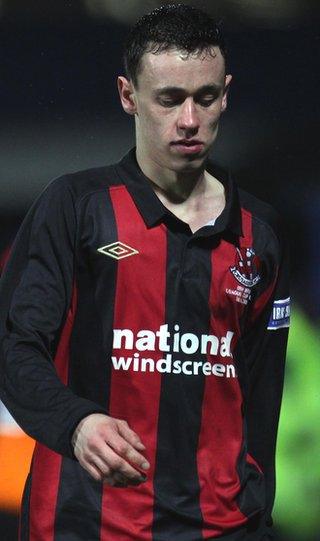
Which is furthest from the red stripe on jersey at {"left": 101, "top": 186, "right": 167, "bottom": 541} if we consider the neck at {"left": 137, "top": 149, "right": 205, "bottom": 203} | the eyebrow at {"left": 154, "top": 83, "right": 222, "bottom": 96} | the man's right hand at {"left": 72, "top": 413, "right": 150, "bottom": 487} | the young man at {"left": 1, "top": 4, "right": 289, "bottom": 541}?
the man's right hand at {"left": 72, "top": 413, "right": 150, "bottom": 487}

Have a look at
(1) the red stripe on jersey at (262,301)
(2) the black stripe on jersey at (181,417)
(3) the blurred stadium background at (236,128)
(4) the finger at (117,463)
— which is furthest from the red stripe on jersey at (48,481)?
(3) the blurred stadium background at (236,128)

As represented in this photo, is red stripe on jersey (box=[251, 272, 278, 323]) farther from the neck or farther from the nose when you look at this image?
the nose

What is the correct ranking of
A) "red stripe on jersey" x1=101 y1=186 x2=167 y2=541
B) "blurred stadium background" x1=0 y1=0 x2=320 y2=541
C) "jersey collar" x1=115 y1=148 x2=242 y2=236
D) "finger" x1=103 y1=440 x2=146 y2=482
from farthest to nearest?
1. "blurred stadium background" x1=0 y1=0 x2=320 y2=541
2. "jersey collar" x1=115 y1=148 x2=242 y2=236
3. "red stripe on jersey" x1=101 y1=186 x2=167 y2=541
4. "finger" x1=103 y1=440 x2=146 y2=482

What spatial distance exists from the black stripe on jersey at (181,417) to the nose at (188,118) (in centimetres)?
20

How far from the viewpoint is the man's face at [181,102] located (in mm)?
2434

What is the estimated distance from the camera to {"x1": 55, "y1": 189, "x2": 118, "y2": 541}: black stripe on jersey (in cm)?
243

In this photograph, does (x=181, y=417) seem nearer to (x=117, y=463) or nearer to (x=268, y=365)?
(x=268, y=365)

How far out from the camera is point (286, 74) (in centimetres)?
348

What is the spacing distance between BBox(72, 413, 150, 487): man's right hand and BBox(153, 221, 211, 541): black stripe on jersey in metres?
0.41

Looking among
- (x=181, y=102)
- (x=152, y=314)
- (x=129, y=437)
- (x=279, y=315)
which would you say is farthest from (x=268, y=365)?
(x=129, y=437)

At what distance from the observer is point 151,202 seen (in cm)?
251

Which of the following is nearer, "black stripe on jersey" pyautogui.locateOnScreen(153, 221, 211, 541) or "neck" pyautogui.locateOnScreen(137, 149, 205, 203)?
"black stripe on jersey" pyautogui.locateOnScreen(153, 221, 211, 541)

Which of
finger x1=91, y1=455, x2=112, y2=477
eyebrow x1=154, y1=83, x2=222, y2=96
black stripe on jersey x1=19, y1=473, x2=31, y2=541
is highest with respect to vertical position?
eyebrow x1=154, y1=83, x2=222, y2=96

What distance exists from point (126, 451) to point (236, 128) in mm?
1630
